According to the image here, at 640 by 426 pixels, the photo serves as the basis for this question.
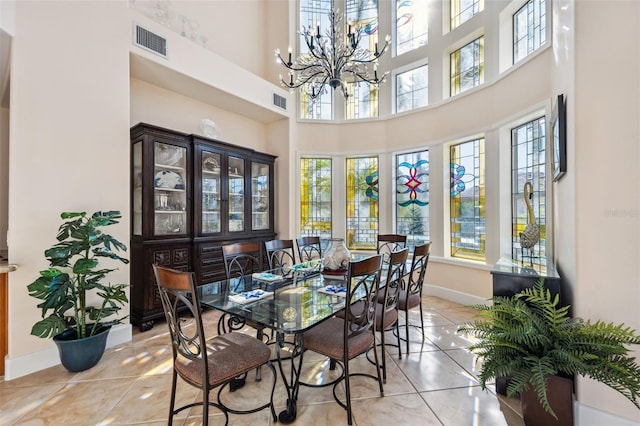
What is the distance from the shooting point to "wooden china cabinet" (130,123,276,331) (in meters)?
3.05

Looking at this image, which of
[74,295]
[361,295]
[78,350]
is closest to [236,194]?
[74,295]

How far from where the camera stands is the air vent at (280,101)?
447 cm

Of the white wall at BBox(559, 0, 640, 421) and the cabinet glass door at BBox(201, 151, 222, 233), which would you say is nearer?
the white wall at BBox(559, 0, 640, 421)

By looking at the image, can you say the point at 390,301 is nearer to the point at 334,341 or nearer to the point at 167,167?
the point at 334,341

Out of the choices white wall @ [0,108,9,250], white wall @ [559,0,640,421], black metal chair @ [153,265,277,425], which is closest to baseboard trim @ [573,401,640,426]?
white wall @ [559,0,640,421]

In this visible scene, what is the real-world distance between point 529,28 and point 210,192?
4.36 meters

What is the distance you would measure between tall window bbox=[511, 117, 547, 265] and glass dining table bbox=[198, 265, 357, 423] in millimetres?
2277

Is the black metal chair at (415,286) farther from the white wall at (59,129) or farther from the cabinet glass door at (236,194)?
the white wall at (59,129)

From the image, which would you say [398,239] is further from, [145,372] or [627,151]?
[145,372]

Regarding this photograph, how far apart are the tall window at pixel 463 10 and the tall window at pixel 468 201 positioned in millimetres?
1784

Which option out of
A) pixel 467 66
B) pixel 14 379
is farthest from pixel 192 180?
pixel 467 66

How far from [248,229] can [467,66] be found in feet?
13.1

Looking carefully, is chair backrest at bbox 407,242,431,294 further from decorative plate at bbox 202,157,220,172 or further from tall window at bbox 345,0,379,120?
tall window at bbox 345,0,379,120

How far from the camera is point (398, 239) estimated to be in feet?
12.3
